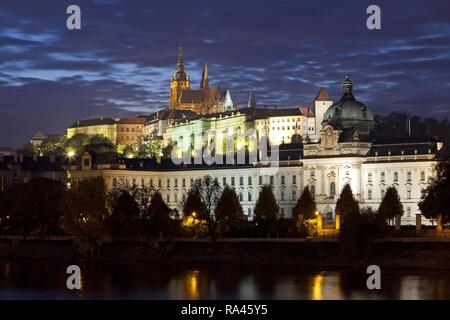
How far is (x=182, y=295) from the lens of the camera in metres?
84.4

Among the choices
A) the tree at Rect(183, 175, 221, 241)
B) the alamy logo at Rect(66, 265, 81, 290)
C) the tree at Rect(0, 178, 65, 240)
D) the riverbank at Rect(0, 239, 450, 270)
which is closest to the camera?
the alamy logo at Rect(66, 265, 81, 290)

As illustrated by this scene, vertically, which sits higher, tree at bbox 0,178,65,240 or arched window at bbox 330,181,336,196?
arched window at bbox 330,181,336,196

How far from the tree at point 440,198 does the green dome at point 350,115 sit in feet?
170

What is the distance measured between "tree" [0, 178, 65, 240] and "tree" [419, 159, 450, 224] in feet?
129

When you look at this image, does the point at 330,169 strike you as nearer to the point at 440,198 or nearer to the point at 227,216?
the point at 227,216

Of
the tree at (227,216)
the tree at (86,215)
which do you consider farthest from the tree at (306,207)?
the tree at (86,215)

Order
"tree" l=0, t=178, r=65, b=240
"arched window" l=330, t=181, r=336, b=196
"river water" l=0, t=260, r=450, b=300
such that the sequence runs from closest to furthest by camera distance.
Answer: "river water" l=0, t=260, r=450, b=300 < "tree" l=0, t=178, r=65, b=240 < "arched window" l=330, t=181, r=336, b=196

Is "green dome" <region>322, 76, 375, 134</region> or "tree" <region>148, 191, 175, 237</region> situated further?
"green dome" <region>322, 76, 375, 134</region>

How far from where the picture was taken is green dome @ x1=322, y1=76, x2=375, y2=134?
15850cm

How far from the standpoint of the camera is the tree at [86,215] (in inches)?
4601

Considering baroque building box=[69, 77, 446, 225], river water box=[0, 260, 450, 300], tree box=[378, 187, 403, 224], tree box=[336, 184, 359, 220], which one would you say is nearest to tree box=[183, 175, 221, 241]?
river water box=[0, 260, 450, 300]

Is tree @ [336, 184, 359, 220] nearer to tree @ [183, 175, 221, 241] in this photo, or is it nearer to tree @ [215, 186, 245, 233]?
tree @ [215, 186, 245, 233]
